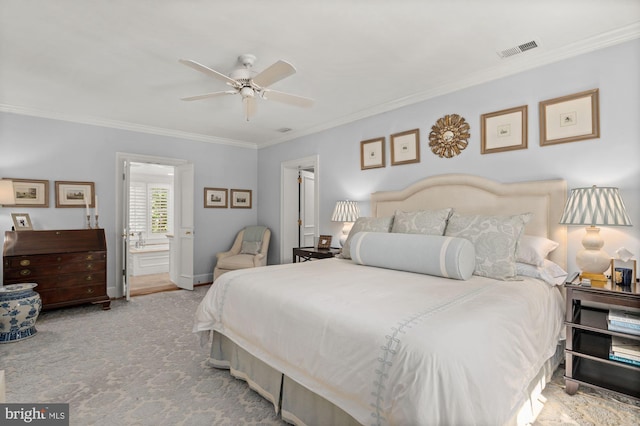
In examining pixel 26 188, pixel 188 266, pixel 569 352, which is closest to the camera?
pixel 569 352

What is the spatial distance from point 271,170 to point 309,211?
104cm

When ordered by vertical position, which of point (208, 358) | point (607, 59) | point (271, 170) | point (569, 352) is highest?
point (607, 59)

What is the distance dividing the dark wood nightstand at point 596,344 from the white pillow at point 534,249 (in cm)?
26

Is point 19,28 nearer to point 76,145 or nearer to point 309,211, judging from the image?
point 76,145

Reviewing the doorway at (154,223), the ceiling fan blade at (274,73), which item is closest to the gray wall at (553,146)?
the ceiling fan blade at (274,73)

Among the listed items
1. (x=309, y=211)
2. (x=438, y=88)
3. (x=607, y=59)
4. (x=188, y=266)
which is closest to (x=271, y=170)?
(x=309, y=211)

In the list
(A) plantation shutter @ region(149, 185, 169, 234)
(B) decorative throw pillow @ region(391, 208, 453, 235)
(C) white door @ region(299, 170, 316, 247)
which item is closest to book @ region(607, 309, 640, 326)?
(B) decorative throw pillow @ region(391, 208, 453, 235)

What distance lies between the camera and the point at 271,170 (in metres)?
5.92

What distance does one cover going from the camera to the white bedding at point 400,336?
115 cm

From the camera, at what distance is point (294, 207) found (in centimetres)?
580

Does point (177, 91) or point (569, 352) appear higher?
point (177, 91)

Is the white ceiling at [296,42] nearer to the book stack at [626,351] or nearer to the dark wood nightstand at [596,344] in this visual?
the dark wood nightstand at [596,344]

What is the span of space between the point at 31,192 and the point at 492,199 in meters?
5.42

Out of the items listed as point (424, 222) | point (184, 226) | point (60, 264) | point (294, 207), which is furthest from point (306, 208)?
point (60, 264)
